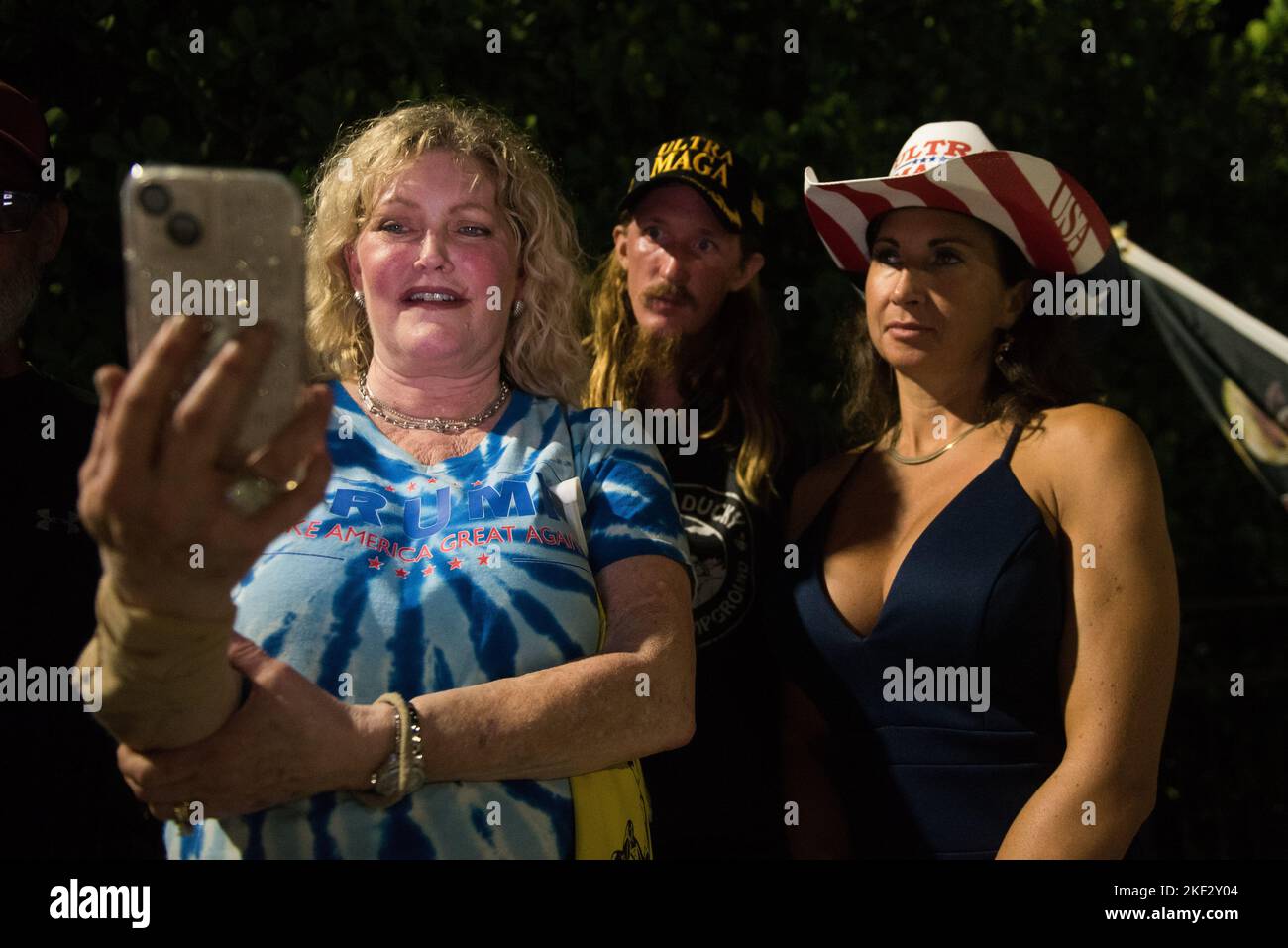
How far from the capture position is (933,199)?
3.15 m

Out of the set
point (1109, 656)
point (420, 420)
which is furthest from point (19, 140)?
point (1109, 656)

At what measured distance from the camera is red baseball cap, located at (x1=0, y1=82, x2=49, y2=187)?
281cm

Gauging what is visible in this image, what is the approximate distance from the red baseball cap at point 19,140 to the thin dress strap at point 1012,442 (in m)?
2.24

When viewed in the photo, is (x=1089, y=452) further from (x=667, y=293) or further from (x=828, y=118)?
(x=828, y=118)

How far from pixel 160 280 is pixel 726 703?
1899mm

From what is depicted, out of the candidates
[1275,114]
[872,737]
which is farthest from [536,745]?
[1275,114]

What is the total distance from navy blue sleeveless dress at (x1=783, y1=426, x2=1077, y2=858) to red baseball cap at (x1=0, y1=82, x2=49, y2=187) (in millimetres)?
2056

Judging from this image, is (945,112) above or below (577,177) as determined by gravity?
above

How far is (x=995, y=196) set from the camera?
3.09 m

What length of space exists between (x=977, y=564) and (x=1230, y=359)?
6.65 feet

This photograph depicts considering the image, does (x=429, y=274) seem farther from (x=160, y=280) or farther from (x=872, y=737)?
(x=872, y=737)

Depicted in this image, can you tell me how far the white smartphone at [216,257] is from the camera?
62.0 inches
